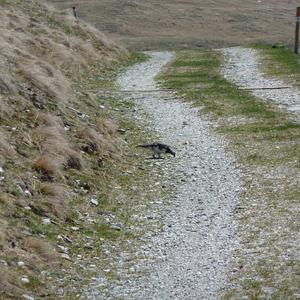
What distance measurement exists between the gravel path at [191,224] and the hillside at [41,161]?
1040mm

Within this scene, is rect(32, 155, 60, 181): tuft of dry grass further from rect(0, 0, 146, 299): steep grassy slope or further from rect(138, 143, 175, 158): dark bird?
rect(138, 143, 175, 158): dark bird

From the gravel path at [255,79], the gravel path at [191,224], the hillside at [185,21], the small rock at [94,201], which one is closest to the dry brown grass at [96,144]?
the gravel path at [191,224]

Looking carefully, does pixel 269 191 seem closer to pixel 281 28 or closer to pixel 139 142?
pixel 139 142

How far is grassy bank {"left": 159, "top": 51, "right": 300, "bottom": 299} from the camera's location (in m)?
8.61

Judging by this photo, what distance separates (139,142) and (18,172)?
540 centimetres

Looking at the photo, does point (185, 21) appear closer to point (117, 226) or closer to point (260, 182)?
point (260, 182)

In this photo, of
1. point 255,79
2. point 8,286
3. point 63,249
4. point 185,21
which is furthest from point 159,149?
point 185,21

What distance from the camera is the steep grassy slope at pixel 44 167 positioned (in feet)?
29.7

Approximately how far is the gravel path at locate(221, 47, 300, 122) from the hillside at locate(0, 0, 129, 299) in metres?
5.34

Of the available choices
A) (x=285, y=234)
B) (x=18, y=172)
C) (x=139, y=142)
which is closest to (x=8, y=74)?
(x=139, y=142)

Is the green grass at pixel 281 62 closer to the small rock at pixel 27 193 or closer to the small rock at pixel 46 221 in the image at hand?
the small rock at pixel 27 193

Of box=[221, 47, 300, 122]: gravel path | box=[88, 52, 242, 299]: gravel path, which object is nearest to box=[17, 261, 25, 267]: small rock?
box=[88, 52, 242, 299]: gravel path

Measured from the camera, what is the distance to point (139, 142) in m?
16.7

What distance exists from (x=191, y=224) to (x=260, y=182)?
245 cm
